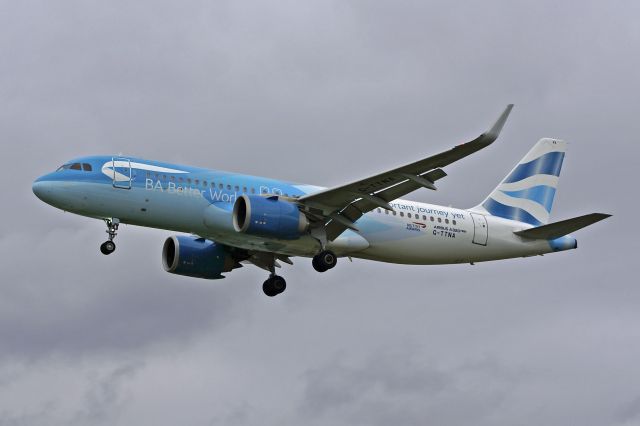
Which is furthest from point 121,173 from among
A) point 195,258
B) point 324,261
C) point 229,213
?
point 324,261

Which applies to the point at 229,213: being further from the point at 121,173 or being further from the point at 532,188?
the point at 532,188

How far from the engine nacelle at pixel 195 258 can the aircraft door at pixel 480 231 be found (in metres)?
10.4

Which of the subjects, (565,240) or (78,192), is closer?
(78,192)

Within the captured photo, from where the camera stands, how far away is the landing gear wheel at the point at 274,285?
188 ft

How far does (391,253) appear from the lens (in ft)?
177

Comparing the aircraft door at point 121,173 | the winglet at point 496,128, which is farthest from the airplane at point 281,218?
the winglet at point 496,128

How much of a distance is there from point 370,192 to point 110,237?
991 centimetres

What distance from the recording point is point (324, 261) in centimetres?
5169

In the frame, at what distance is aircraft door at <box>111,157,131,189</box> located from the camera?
49844 mm

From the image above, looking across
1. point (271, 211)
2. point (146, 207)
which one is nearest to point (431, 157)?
point (271, 211)

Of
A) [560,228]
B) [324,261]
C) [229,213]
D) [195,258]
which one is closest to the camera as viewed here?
[229,213]

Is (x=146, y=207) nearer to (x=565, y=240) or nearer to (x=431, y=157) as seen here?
(x=431, y=157)

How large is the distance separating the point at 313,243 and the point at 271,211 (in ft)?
9.32

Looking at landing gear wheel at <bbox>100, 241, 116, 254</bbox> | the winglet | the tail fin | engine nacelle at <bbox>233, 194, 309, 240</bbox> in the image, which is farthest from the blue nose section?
the tail fin
